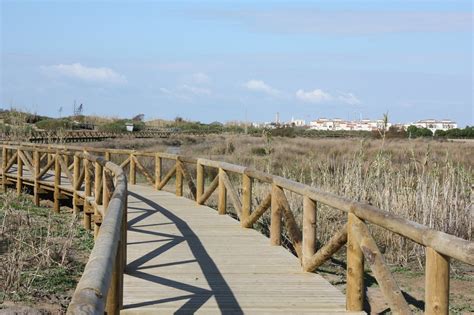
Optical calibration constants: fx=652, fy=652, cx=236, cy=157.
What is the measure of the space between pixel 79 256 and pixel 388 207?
15.2 feet

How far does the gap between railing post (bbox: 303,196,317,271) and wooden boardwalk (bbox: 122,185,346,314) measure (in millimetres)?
199

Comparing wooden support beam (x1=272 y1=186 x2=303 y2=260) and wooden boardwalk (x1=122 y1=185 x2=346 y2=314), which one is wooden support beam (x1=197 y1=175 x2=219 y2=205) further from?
wooden support beam (x1=272 y1=186 x2=303 y2=260)

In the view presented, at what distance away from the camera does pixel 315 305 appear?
5.29 m

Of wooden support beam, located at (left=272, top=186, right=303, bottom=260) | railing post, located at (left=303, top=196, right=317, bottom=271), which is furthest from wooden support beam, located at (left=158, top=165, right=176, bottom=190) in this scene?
railing post, located at (left=303, top=196, right=317, bottom=271)

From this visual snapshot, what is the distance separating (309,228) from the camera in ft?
21.1

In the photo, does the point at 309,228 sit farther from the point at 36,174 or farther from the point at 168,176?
the point at 36,174

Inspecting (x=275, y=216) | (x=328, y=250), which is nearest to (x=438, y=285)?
(x=328, y=250)

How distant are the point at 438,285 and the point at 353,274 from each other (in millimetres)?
1507

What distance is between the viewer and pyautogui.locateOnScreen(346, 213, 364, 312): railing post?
5.03m

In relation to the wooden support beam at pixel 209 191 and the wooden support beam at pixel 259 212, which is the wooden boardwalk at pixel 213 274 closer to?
the wooden support beam at pixel 259 212

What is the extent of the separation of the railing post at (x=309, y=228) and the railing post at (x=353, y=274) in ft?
4.18

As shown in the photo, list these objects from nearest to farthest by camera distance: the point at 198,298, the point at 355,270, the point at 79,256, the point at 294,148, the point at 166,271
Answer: the point at 355,270 < the point at 198,298 < the point at 166,271 < the point at 79,256 < the point at 294,148

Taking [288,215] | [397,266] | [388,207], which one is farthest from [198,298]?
[388,207]

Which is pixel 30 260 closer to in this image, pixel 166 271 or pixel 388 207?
pixel 166 271
